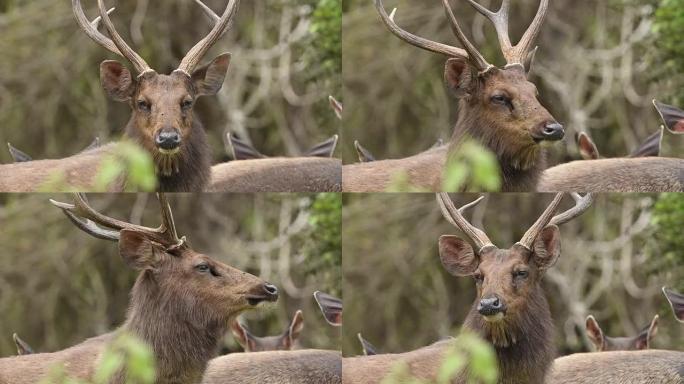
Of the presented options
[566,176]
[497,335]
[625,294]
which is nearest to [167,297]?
[497,335]

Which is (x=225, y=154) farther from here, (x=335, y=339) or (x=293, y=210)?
(x=335, y=339)

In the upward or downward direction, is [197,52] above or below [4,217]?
above

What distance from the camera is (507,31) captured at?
775cm

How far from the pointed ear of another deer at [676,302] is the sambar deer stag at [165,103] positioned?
2.77 meters

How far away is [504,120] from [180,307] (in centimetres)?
189

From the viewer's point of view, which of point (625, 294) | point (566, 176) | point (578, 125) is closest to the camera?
point (566, 176)

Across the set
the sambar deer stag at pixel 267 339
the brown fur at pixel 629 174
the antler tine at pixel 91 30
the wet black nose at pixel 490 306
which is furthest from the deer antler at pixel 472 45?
the sambar deer stag at pixel 267 339

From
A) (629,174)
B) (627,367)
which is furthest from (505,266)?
(627,367)

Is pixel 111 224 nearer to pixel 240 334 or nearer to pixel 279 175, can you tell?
pixel 279 175

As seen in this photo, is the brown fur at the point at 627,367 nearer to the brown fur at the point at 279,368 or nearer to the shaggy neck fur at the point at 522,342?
the shaggy neck fur at the point at 522,342

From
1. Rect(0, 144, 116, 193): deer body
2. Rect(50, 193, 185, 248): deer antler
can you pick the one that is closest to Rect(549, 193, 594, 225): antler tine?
Rect(50, 193, 185, 248): deer antler

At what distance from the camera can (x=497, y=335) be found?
24.5ft

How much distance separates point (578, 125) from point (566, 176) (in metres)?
0.62

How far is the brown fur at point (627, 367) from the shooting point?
27.2 feet
